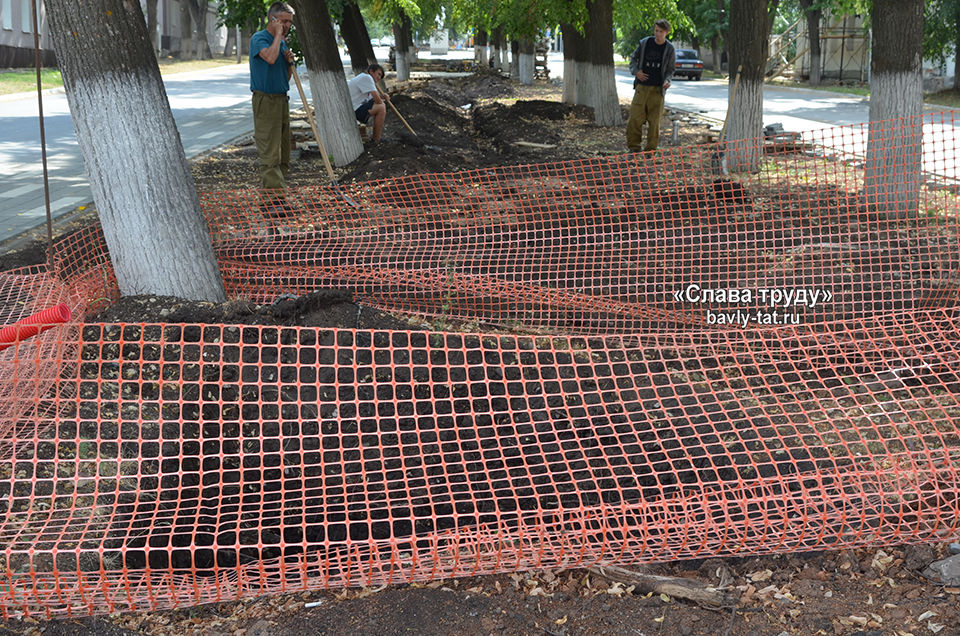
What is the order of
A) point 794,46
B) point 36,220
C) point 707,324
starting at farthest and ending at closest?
point 794,46 → point 36,220 → point 707,324

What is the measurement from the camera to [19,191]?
9.00 meters

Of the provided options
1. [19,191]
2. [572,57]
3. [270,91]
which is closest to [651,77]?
[270,91]

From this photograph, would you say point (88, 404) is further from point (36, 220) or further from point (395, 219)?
point (36, 220)

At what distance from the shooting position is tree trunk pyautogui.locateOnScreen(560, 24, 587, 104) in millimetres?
15242

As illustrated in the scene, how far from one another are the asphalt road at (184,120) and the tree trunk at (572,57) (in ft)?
11.9

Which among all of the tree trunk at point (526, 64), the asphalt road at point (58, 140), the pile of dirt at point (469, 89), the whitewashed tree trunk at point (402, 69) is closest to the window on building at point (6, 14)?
the asphalt road at point (58, 140)

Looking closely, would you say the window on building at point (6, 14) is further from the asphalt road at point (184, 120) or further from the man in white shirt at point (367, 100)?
the man in white shirt at point (367, 100)

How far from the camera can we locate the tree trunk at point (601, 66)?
1462 centimetres

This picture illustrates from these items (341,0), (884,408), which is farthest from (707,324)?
(341,0)

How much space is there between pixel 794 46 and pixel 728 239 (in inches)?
1497

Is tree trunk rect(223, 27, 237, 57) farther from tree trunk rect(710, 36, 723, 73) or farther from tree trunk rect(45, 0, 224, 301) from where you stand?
tree trunk rect(45, 0, 224, 301)

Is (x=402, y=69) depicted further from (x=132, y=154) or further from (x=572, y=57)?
(x=132, y=154)

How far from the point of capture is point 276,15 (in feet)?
24.3

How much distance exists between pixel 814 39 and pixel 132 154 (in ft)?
103
